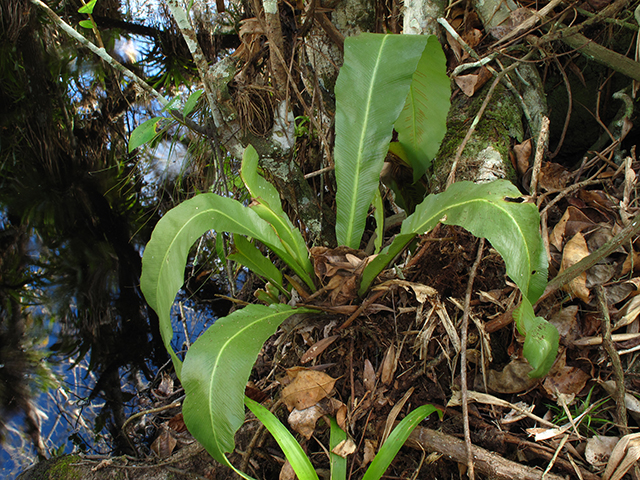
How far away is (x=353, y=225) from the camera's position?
98 cm

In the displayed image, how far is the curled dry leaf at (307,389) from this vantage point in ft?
2.83

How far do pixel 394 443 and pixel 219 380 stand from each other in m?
0.33

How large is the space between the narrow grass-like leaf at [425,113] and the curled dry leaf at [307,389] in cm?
53

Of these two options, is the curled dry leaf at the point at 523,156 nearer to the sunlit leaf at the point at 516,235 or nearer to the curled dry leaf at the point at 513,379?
the sunlit leaf at the point at 516,235

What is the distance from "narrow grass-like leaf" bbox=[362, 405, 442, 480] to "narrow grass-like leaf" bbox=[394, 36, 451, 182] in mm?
546

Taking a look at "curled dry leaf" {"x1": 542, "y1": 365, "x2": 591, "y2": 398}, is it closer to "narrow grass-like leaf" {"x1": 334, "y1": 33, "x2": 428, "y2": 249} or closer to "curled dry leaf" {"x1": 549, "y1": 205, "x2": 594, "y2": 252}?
"curled dry leaf" {"x1": 549, "y1": 205, "x2": 594, "y2": 252}

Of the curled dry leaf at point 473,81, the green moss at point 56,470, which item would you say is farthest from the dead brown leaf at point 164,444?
the curled dry leaf at point 473,81

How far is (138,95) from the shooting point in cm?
195

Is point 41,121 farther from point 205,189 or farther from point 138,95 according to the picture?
point 205,189

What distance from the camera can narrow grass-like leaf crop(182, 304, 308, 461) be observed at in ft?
2.16

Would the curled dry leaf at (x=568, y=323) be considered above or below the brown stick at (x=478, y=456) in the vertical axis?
above

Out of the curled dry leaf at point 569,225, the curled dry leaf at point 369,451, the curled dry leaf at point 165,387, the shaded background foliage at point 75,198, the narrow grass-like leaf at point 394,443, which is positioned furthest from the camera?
the shaded background foliage at point 75,198

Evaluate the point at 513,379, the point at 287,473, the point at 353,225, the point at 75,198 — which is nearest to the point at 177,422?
the point at 287,473

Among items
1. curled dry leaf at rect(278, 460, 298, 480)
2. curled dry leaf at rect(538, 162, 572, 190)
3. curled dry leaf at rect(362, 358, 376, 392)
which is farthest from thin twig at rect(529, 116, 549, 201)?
curled dry leaf at rect(278, 460, 298, 480)
